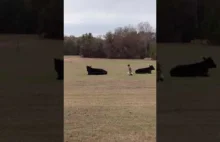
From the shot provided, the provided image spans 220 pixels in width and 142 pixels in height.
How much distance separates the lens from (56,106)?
4.23 metres

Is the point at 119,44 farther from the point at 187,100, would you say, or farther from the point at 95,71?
the point at 187,100

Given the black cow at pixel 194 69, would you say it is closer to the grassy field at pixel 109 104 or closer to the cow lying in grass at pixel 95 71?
the grassy field at pixel 109 104

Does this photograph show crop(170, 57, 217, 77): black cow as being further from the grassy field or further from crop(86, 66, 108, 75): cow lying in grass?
crop(86, 66, 108, 75): cow lying in grass

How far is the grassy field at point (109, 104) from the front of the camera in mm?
3863

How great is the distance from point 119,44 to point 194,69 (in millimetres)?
1623

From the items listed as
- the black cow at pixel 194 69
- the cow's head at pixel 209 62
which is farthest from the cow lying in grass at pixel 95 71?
the cow's head at pixel 209 62

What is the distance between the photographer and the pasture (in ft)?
12.0

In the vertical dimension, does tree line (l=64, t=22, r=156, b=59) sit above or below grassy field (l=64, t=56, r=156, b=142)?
above

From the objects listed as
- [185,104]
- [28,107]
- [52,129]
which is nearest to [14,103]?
[28,107]

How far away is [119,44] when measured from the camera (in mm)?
7180

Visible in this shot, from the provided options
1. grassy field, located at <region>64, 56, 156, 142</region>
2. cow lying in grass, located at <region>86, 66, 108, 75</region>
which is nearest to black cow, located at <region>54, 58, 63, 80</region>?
grassy field, located at <region>64, 56, 156, 142</region>

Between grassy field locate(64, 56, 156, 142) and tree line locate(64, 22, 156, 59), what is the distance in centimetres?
14

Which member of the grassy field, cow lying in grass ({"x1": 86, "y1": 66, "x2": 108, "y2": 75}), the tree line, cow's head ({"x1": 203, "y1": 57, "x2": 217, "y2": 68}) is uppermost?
the tree line

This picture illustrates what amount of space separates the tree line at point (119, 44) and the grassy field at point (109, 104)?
0.45ft
